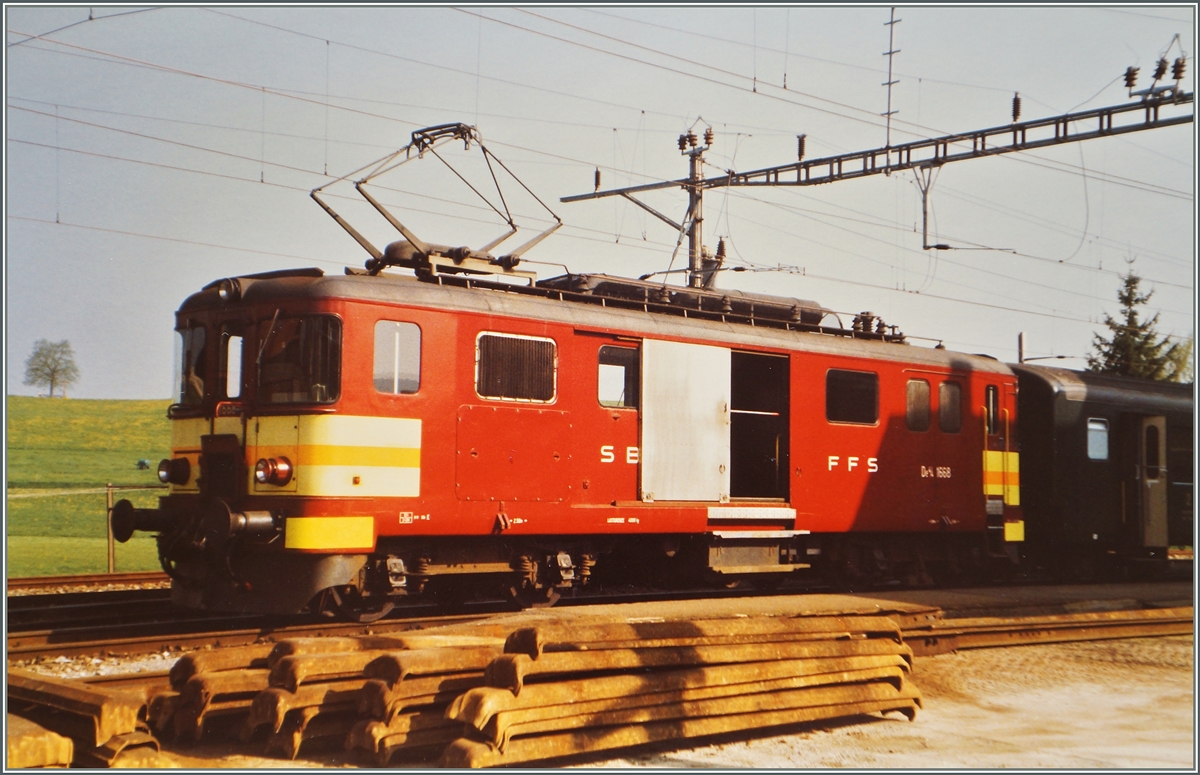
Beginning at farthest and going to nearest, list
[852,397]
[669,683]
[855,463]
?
[852,397] < [855,463] < [669,683]

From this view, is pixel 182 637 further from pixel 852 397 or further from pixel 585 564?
pixel 852 397

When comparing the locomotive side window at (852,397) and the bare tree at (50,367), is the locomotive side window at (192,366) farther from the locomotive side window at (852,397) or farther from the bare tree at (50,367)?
the bare tree at (50,367)

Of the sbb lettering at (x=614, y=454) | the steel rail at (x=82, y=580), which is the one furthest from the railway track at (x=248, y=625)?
the steel rail at (x=82, y=580)

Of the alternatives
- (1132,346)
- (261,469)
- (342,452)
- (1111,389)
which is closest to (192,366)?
(261,469)

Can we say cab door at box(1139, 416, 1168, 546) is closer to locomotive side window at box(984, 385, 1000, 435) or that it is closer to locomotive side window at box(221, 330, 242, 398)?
locomotive side window at box(984, 385, 1000, 435)

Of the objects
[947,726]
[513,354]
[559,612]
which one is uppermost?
[513,354]

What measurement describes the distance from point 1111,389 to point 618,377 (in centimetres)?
1146

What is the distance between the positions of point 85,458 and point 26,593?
23.9 meters

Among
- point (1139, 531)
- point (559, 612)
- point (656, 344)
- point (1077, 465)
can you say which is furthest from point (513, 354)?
point (1139, 531)

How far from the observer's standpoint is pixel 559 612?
1005 centimetres

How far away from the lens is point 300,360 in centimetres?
1088

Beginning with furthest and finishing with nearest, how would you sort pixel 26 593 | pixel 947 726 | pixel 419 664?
pixel 26 593, pixel 947 726, pixel 419 664

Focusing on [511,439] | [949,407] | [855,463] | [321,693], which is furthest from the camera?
[949,407]

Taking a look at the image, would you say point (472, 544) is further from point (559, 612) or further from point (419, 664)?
point (419, 664)
